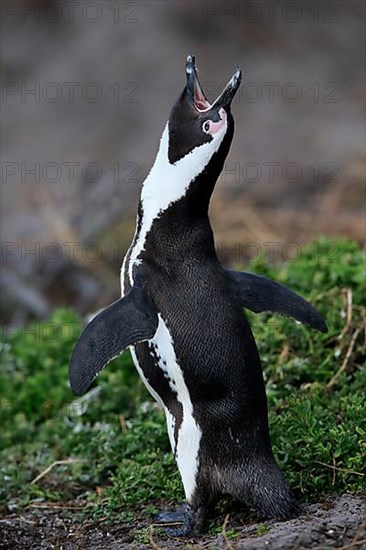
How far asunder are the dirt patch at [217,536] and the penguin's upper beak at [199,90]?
4.28 feet

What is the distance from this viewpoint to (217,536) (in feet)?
11.1

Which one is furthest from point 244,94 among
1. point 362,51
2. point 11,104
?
point 11,104

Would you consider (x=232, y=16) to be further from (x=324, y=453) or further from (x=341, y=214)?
(x=324, y=453)

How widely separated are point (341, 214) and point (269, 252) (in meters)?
0.79

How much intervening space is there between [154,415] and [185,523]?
1.18 metres

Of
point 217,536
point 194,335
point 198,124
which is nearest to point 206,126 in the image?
point 198,124

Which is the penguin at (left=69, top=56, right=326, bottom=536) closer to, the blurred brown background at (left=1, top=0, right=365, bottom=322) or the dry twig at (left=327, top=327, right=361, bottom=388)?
the dry twig at (left=327, top=327, right=361, bottom=388)

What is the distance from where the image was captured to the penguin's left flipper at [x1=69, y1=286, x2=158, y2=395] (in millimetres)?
3326

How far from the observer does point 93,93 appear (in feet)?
38.9

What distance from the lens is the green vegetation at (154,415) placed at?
152 inches

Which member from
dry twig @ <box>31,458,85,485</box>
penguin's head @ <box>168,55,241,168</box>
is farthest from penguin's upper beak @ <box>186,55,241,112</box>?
dry twig @ <box>31,458,85,485</box>

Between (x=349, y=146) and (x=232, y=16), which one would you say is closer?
(x=349, y=146)

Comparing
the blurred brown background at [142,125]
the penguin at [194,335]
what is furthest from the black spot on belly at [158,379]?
the blurred brown background at [142,125]

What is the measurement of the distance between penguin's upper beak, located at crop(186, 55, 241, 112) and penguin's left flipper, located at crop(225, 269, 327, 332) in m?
0.61
